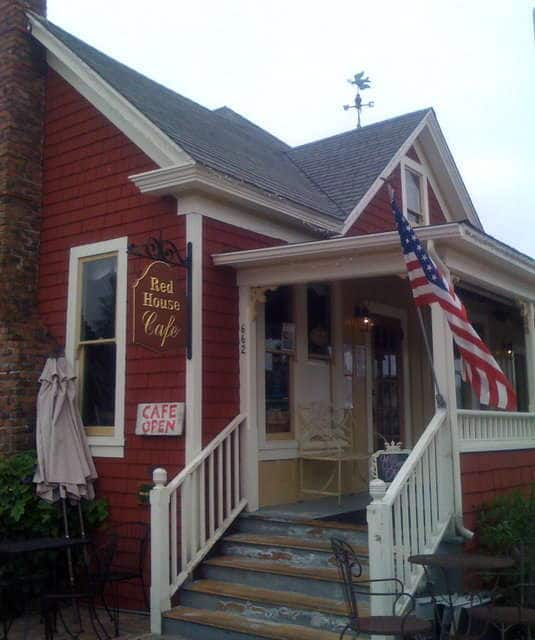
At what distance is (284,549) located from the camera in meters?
6.64

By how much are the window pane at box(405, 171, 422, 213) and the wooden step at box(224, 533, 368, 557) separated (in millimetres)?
6623

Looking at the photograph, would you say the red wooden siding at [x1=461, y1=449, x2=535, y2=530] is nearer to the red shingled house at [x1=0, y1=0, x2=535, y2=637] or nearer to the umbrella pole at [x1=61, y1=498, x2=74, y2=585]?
the red shingled house at [x1=0, y1=0, x2=535, y2=637]

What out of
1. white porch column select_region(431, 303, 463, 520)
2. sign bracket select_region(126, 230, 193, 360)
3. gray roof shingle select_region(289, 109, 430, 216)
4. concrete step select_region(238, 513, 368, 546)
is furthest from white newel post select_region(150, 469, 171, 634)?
gray roof shingle select_region(289, 109, 430, 216)

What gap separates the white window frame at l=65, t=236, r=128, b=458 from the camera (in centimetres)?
770

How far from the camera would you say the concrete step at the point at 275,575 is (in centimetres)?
605

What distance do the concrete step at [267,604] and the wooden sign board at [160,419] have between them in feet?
4.55

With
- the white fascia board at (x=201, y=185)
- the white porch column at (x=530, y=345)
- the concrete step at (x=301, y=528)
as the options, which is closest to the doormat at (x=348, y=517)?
the concrete step at (x=301, y=528)

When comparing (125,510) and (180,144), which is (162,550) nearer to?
(125,510)

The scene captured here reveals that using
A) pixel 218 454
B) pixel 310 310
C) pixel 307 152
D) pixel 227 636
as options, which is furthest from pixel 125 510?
pixel 307 152

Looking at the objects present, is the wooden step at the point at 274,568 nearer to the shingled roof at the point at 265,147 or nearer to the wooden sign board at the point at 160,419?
the wooden sign board at the point at 160,419

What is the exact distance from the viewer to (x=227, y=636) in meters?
5.92

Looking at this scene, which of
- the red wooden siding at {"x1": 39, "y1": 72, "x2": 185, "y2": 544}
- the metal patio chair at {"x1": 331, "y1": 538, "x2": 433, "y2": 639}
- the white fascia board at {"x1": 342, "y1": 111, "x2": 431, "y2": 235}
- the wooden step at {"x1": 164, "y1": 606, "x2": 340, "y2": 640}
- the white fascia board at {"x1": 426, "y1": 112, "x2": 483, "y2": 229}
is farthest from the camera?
the white fascia board at {"x1": 426, "y1": 112, "x2": 483, "y2": 229}

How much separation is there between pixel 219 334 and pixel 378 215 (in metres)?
4.83

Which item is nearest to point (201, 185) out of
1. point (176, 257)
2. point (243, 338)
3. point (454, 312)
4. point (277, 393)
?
point (176, 257)
